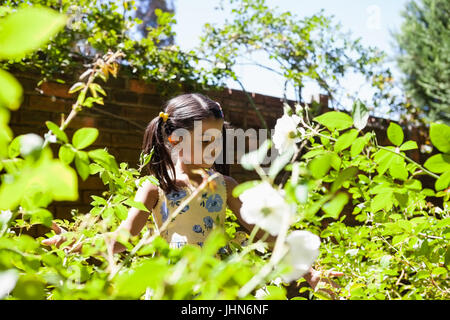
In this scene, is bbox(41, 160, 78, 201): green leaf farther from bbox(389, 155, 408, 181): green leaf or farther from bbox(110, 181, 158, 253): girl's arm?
bbox(110, 181, 158, 253): girl's arm

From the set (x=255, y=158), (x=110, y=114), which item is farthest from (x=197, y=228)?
(x=110, y=114)

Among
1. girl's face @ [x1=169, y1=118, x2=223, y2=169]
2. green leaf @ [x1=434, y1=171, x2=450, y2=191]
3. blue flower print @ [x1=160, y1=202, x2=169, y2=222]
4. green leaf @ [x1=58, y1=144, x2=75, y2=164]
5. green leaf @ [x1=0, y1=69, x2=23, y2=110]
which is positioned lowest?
blue flower print @ [x1=160, y1=202, x2=169, y2=222]

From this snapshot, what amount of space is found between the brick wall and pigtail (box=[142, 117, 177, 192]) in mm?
1062

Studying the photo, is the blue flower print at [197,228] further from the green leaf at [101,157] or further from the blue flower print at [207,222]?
the green leaf at [101,157]

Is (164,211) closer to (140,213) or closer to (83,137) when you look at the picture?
(140,213)

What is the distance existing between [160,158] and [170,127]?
14cm

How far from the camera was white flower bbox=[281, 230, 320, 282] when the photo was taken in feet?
1.51

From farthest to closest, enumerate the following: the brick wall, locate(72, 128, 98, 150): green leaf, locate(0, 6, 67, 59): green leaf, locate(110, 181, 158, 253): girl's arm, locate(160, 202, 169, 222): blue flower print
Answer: the brick wall, locate(160, 202, 169, 222): blue flower print, locate(110, 181, 158, 253): girl's arm, locate(72, 128, 98, 150): green leaf, locate(0, 6, 67, 59): green leaf

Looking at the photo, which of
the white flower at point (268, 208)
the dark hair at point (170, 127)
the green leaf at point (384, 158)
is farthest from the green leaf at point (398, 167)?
the dark hair at point (170, 127)

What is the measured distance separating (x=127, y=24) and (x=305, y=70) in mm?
2110

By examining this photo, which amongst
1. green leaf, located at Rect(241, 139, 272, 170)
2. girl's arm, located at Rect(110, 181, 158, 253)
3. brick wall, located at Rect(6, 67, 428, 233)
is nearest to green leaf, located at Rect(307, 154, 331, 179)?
green leaf, located at Rect(241, 139, 272, 170)

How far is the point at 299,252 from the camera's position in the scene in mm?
462

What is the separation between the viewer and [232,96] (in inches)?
142
